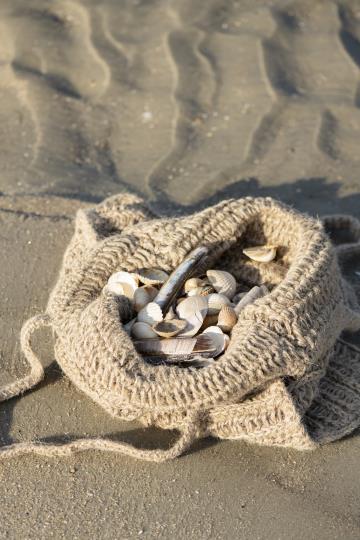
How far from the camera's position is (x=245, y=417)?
7.41ft

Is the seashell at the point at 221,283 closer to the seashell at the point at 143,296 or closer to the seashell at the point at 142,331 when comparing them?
the seashell at the point at 143,296

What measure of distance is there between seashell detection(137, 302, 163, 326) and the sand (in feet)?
1.15

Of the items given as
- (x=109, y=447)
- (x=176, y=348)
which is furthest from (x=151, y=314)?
(x=109, y=447)

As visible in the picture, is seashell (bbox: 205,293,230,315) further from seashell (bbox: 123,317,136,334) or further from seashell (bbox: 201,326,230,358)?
seashell (bbox: 123,317,136,334)

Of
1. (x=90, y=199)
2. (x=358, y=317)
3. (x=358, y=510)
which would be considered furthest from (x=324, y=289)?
(x=90, y=199)

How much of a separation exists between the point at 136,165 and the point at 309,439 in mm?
2281

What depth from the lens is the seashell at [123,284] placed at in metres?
2.48

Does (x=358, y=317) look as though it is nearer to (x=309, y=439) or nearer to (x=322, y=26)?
(x=309, y=439)

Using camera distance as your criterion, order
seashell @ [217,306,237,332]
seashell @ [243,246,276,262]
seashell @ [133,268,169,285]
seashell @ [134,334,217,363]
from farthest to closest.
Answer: seashell @ [243,246,276,262], seashell @ [133,268,169,285], seashell @ [217,306,237,332], seashell @ [134,334,217,363]

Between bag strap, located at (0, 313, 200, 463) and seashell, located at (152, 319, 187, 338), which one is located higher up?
seashell, located at (152, 319, 187, 338)

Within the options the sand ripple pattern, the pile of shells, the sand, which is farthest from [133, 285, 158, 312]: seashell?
the sand ripple pattern

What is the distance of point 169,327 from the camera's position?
7.81ft

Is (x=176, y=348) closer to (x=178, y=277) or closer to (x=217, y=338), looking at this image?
(x=217, y=338)

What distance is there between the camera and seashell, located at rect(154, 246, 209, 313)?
2.49m
